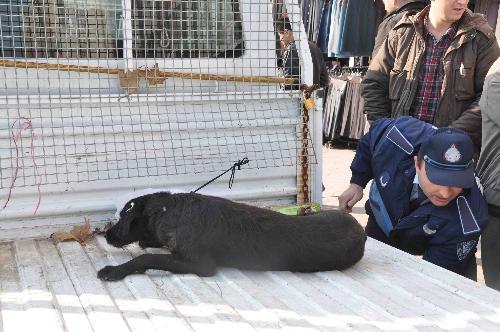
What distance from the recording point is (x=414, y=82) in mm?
3971

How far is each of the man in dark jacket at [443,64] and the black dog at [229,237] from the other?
1.42 m

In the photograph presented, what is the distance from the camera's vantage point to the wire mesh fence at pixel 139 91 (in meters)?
3.05

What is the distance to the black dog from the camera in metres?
2.67

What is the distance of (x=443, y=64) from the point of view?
3.90 metres

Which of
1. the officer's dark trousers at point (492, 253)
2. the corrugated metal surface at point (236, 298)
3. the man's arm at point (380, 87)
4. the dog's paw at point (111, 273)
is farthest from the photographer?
the man's arm at point (380, 87)

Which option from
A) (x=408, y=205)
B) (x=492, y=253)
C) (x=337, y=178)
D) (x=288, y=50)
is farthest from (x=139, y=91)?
(x=337, y=178)

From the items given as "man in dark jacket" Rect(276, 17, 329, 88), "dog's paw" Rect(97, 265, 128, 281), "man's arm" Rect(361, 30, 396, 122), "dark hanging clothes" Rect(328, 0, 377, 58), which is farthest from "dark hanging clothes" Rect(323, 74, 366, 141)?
"dog's paw" Rect(97, 265, 128, 281)

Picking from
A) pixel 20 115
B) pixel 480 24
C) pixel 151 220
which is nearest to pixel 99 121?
pixel 20 115

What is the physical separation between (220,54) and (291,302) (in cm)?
167

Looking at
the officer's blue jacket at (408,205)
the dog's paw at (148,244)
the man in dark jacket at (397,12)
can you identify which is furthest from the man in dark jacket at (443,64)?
the dog's paw at (148,244)

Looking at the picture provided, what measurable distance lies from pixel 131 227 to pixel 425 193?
4.74 ft

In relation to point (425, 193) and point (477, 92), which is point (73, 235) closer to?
point (425, 193)

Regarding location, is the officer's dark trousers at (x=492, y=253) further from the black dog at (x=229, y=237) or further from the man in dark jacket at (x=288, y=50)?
the man in dark jacket at (x=288, y=50)

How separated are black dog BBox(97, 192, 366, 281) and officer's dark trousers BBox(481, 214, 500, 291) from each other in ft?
2.68
